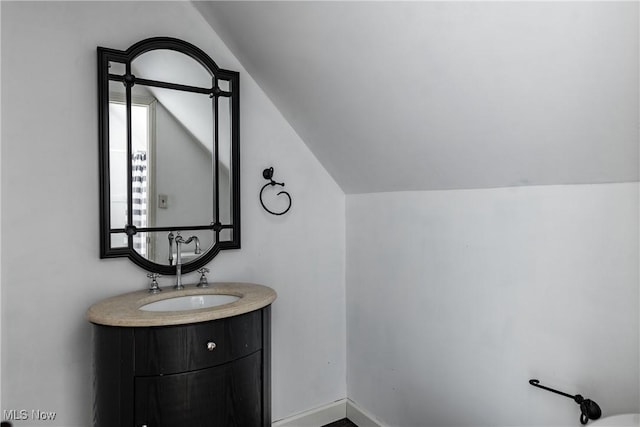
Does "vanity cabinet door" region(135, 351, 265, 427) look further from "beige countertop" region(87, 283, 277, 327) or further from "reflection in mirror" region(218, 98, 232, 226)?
"reflection in mirror" region(218, 98, 232, 226)

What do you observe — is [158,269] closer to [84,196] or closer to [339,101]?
[84,196]

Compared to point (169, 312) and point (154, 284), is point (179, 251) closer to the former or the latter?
point (154, 284)

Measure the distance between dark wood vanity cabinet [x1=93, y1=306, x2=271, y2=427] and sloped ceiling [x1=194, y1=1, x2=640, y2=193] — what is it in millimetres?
971

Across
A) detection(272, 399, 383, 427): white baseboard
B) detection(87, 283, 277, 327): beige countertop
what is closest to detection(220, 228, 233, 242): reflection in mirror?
detection(87, 283, 277, 327): beige countertop

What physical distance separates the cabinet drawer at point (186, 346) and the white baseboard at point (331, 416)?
3.06 ft

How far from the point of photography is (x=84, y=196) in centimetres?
171

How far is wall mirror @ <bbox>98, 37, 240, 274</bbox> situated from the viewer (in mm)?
1756

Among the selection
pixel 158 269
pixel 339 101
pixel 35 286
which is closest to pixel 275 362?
pixel 158 269

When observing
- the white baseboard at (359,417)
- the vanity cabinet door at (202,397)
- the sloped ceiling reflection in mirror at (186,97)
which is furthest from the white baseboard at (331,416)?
the sloped ceiling reflection in mirror at (186,97)

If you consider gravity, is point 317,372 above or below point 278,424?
above

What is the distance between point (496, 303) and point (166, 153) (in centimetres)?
153

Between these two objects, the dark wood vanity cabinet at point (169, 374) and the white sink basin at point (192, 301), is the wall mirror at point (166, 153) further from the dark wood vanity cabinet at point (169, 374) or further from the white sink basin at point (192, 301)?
the dark wood vanity cabinet at point (169, 374)

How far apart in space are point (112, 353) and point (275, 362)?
0.98 meters

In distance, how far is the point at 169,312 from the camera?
1.39 metres
